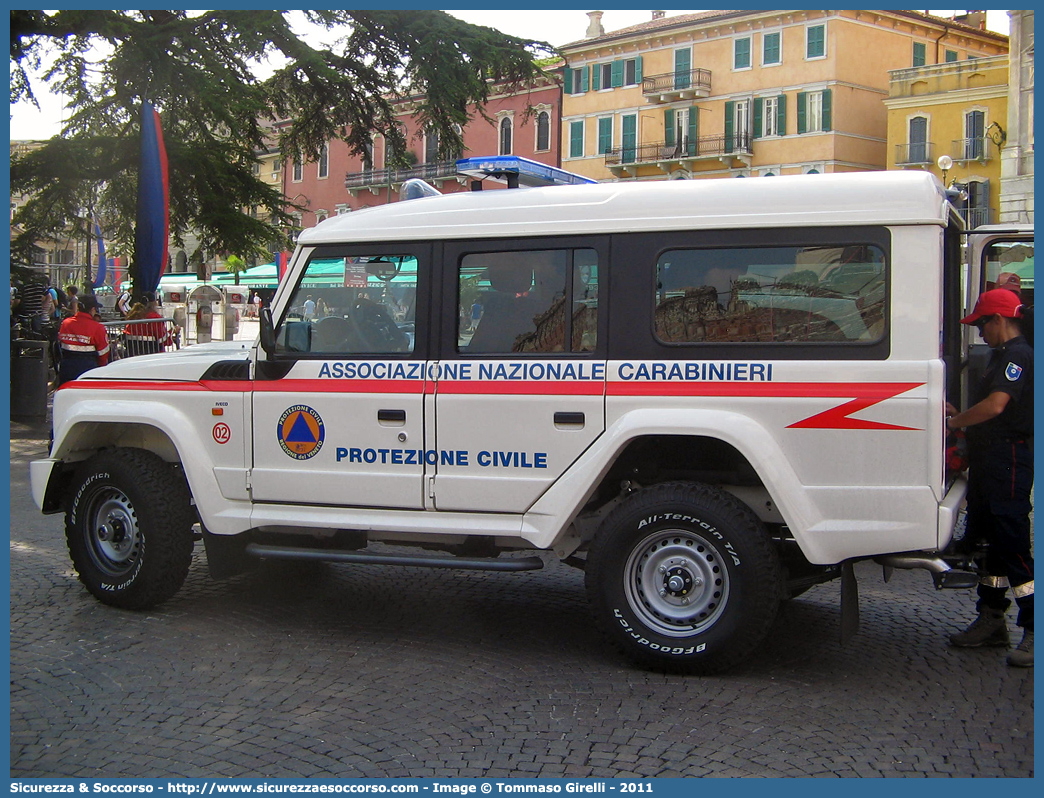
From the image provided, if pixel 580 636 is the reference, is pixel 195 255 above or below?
above

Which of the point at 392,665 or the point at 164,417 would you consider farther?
the point at 164,417

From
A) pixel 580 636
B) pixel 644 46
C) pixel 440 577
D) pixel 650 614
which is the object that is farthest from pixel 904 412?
pixel 644 46

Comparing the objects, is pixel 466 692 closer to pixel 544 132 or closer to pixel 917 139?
pixel 917 139

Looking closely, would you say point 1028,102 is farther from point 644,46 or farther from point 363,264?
point 363,264

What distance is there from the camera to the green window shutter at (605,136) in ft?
188

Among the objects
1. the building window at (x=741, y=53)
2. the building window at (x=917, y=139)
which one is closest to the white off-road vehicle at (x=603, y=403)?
the building window at (x=917, y=139)

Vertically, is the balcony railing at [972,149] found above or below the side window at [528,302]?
above

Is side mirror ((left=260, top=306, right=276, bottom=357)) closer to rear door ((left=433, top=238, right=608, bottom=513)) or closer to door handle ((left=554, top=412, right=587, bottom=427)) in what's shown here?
rear door ((left=433, top=238, right=608, bottom=513))

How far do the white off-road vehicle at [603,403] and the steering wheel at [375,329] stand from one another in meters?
0.01

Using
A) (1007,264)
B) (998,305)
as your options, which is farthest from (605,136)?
(998,305)

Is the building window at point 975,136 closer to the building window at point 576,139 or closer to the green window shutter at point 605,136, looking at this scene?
the green window shutter at point 605,136

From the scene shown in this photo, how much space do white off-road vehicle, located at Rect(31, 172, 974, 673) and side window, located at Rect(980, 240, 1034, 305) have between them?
1843 mm

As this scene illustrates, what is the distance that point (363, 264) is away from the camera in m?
6.11

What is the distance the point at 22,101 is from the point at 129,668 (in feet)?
47.3
